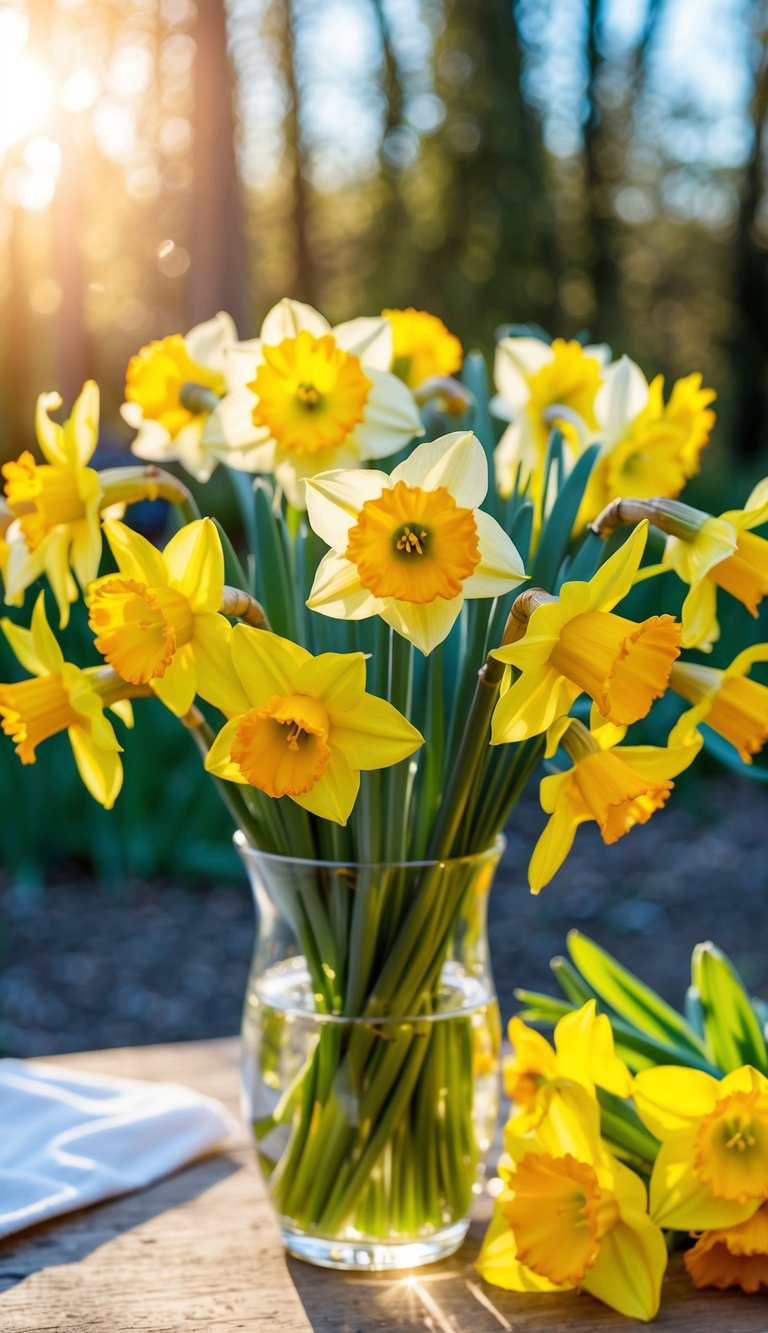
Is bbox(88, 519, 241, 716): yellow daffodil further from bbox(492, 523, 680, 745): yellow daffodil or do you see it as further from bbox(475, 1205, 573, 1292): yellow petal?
bbox(475, 1205, 573, 1292): yellow petal

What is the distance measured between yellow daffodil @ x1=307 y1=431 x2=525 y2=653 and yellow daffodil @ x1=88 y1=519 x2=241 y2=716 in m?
0.06

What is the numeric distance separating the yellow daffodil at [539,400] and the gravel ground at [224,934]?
1.71 metres

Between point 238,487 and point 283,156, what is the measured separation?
9153 millimetres

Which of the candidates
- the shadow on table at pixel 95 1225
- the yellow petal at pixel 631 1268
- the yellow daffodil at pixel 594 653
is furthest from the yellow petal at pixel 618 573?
the shadow on table at pixel 95 1225

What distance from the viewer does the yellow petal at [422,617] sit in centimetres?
57

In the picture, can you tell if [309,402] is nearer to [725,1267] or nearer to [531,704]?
[531,704]

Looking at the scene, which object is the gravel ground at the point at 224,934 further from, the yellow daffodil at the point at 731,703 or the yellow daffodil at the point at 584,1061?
the yellow daffodil at the point at 731,703

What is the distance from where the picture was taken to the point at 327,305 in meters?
10.0

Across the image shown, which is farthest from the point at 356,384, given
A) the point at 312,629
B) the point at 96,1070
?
the point at 96,1070

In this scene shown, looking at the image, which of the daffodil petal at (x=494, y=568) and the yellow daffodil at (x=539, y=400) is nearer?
the daffodil petal at (x=494, y=568)

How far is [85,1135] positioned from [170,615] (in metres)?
0.44

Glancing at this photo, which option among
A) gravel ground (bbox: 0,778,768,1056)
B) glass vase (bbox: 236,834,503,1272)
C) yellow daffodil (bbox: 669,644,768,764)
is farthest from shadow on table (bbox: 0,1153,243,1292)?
gravel ground (bbox: 0,778,768,1056)

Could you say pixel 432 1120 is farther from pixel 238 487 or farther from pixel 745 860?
pixel 745 860

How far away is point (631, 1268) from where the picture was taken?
26.5 inches
